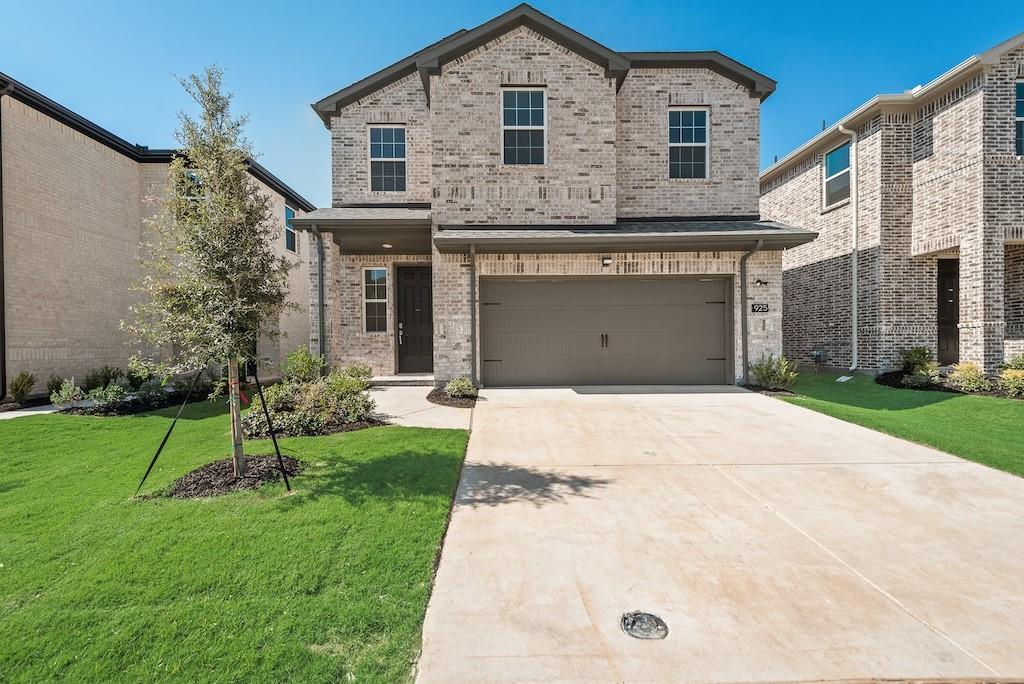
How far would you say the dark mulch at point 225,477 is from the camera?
4.02 meters

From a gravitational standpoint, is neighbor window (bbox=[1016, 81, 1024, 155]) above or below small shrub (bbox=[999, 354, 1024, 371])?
above

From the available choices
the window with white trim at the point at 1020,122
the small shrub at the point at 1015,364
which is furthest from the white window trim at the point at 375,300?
the window with white trim at the point at 1020,122

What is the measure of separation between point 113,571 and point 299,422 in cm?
345

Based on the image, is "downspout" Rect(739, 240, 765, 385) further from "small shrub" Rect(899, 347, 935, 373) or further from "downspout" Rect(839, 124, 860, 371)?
"downspout" Rect(839, 124, 860, 371)

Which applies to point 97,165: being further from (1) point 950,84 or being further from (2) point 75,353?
(1) point 950,84

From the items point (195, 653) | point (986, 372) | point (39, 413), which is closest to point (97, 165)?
point (39, 413)

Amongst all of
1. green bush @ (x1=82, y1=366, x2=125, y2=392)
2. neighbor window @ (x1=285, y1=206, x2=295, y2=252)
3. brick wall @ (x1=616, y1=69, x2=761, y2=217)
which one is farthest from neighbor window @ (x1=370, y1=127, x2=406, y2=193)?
green bush @ (x1=82, y1=366, x2=125, y2=392)

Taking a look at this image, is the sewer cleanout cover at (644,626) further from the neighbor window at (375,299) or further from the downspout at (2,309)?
the downspout at (2,309)

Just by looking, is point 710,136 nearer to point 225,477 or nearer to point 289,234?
point 225,477

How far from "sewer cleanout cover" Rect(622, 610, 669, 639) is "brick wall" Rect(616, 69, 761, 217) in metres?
10.0

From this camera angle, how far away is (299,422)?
6102 millimetres

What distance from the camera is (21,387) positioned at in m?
8.65

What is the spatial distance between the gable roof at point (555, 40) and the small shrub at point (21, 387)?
8671 mm

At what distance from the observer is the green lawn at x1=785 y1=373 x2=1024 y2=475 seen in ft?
17.3
